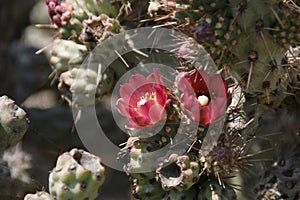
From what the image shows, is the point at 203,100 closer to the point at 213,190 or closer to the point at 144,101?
the point at 144,101

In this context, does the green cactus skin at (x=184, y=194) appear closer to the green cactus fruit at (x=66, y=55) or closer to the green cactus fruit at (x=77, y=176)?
the green cactus fruit at (x=77, y=176)

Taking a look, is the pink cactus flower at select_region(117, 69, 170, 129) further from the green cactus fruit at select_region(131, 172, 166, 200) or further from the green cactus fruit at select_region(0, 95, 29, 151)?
the green cactus fruit at select_region(0, 95, 29, 151)

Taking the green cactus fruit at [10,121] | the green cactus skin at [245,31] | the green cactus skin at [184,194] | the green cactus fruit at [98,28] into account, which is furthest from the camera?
the green cactus fruit at [98,28]

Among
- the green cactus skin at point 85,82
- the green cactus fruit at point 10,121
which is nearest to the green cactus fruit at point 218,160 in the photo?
the green cactus skin at point 85,82

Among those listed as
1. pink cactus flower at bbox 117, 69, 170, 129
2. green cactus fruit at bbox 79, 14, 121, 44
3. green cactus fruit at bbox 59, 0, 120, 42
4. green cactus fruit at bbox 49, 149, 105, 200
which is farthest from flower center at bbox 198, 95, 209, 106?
green cactus fruit at bbox 59, 0, 120, 42

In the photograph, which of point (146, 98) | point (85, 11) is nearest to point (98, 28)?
point (85, 11)
